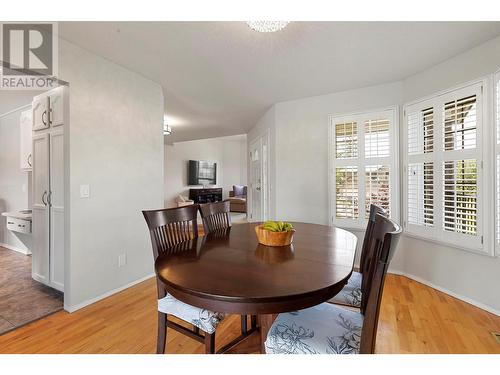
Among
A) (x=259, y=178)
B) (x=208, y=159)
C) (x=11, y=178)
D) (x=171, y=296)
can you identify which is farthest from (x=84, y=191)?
(x=208, y=159)

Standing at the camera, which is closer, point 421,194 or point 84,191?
point 84,191

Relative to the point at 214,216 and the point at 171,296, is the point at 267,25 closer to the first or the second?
the point at 214,216

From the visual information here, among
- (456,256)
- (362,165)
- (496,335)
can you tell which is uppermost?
(362,165)

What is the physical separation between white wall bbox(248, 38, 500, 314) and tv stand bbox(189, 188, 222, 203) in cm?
467

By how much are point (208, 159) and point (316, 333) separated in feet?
28.4

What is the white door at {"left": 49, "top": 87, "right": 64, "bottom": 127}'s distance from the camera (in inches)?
89.4

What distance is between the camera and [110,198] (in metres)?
2.43

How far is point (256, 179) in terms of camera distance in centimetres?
520

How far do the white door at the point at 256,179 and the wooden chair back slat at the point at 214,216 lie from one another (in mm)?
2585

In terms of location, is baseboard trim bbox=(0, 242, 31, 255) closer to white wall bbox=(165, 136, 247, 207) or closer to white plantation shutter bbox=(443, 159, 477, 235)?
white wall bbox=(165, 136, 247, 207)

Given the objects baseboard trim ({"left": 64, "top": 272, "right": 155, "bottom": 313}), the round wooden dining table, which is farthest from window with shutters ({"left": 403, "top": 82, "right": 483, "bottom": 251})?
baseboard trim ({"left": 64, "top": 272, "right": 155, "bottom": 313})
